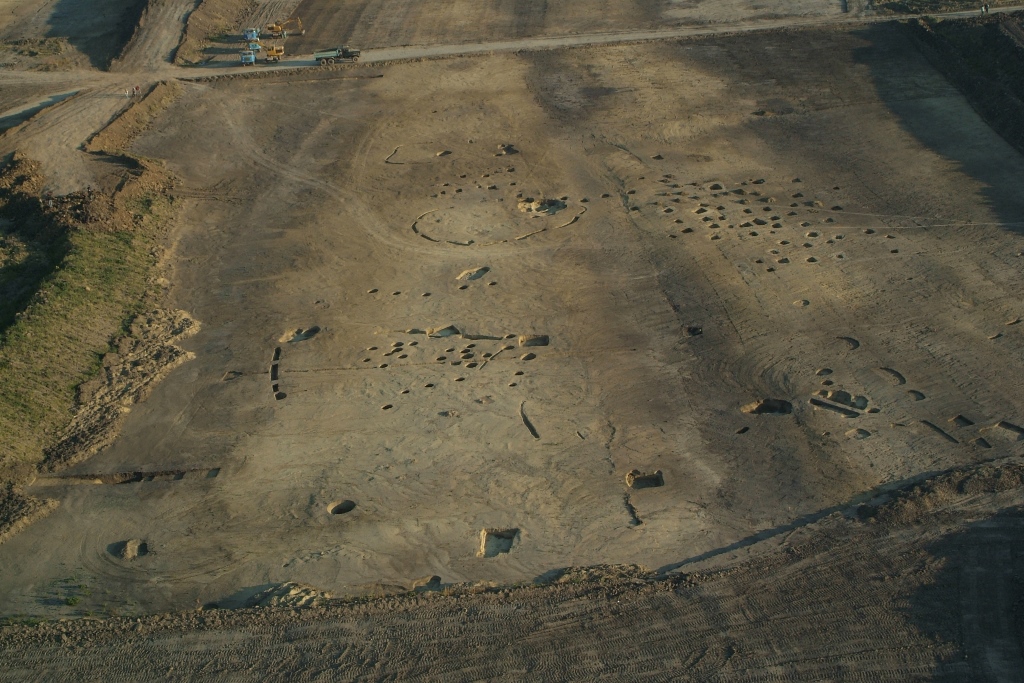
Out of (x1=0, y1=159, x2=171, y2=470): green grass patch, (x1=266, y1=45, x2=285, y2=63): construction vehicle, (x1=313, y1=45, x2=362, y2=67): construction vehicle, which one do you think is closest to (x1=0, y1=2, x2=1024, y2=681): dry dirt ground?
(x1=0, y1=159, x2=171, y2=470): green grass patch

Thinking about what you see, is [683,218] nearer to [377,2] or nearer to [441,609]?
[441,609]

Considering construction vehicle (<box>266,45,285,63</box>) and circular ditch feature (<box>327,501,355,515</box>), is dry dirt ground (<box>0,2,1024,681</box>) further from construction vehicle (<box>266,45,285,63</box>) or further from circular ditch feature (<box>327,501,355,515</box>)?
construction vehicle (<box>266,45,285,63</box>)

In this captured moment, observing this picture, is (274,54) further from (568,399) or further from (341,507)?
(341,507)

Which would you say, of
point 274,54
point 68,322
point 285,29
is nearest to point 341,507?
point 68,322

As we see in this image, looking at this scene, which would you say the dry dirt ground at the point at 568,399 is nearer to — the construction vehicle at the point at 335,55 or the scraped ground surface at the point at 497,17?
the construction vehicle at the point at 335,55

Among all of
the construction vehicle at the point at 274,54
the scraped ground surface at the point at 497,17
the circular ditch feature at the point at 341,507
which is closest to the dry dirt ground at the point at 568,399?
the circular ditch feature at the point at 341,507

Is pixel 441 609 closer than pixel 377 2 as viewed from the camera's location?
Yes

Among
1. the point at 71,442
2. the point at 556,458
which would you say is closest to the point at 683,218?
the point at 556,458

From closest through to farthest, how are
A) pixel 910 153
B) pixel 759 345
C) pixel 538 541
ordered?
pixel 538 541 → pixel 759 345 → pixel 910 153
